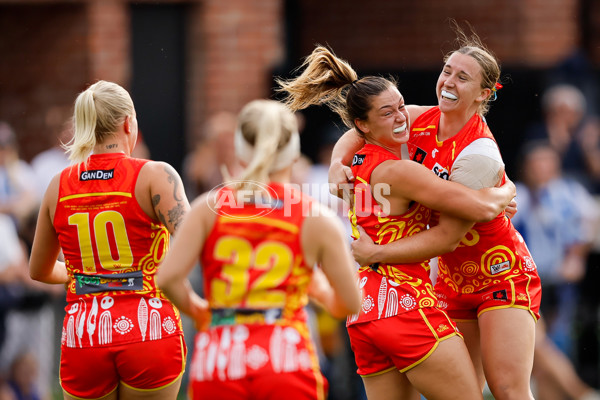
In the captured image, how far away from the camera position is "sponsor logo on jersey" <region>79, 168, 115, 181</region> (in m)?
4.61

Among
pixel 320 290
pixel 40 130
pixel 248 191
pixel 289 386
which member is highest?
pixel 248 191

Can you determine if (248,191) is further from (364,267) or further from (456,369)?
(456,369)

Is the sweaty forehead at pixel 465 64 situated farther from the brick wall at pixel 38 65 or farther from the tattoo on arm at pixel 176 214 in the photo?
the brick wall at pixel 38 65

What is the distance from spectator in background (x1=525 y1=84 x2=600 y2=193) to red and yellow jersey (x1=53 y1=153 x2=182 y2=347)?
6576 millimetres

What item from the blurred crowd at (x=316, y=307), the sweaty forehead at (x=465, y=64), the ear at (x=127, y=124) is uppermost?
the sweaty forehead at (x=465, y=64)

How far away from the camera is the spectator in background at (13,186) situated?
8.89 metres

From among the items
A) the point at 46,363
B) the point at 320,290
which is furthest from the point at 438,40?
the point at 320,290

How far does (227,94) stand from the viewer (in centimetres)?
1155

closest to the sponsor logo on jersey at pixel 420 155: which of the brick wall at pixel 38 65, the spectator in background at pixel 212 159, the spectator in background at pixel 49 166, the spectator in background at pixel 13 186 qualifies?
the spectator in background at pixel 212 159

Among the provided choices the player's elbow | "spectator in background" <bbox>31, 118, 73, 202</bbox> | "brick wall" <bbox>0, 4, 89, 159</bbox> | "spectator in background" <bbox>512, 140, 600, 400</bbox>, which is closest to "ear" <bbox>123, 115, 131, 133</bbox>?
the player's elbow

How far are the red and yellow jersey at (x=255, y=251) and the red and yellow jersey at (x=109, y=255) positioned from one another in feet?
2.65

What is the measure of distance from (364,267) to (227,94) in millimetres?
7105

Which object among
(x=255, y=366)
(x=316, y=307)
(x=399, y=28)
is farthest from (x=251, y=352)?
(x=399, y=28)

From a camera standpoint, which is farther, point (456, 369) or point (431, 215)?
point (431, 215)
